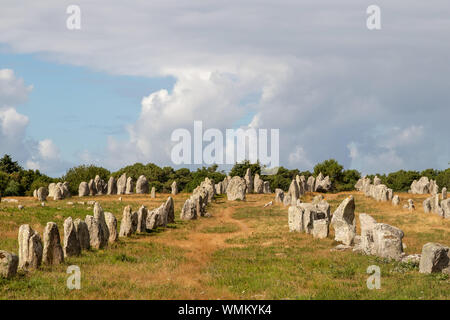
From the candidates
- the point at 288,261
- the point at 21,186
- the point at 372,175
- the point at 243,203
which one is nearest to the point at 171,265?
the point at 288,261

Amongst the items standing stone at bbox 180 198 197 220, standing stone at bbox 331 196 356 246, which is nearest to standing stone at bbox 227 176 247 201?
standing stone at bbox 180 198 197 220

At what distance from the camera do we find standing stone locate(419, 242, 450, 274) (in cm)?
2173

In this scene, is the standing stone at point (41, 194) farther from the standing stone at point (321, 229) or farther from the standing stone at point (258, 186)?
the standing stone at point (321, 229)

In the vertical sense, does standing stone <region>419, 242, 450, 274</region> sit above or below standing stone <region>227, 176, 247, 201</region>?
below

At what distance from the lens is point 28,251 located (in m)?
21.6

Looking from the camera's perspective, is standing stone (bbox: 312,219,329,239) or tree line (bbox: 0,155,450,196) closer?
standing stone (bbox: 312,219,329,239)

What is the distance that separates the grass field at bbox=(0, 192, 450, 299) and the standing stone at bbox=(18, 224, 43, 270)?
463 mm

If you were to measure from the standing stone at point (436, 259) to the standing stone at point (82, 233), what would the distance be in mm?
16857

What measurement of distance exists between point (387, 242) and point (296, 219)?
13.4 m

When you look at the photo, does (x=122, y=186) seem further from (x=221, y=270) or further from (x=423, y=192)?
(x=221, y=270)

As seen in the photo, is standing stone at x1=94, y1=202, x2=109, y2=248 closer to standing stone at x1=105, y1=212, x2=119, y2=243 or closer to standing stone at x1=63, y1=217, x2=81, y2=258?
standing stone at x1=105, y1=212, x2=119, y2=243

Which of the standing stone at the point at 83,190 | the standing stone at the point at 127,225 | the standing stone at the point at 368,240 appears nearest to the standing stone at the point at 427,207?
the standing stone at the point at 368,240

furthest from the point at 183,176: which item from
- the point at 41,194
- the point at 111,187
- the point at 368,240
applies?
the point at 368,240

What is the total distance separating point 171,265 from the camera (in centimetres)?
2352
